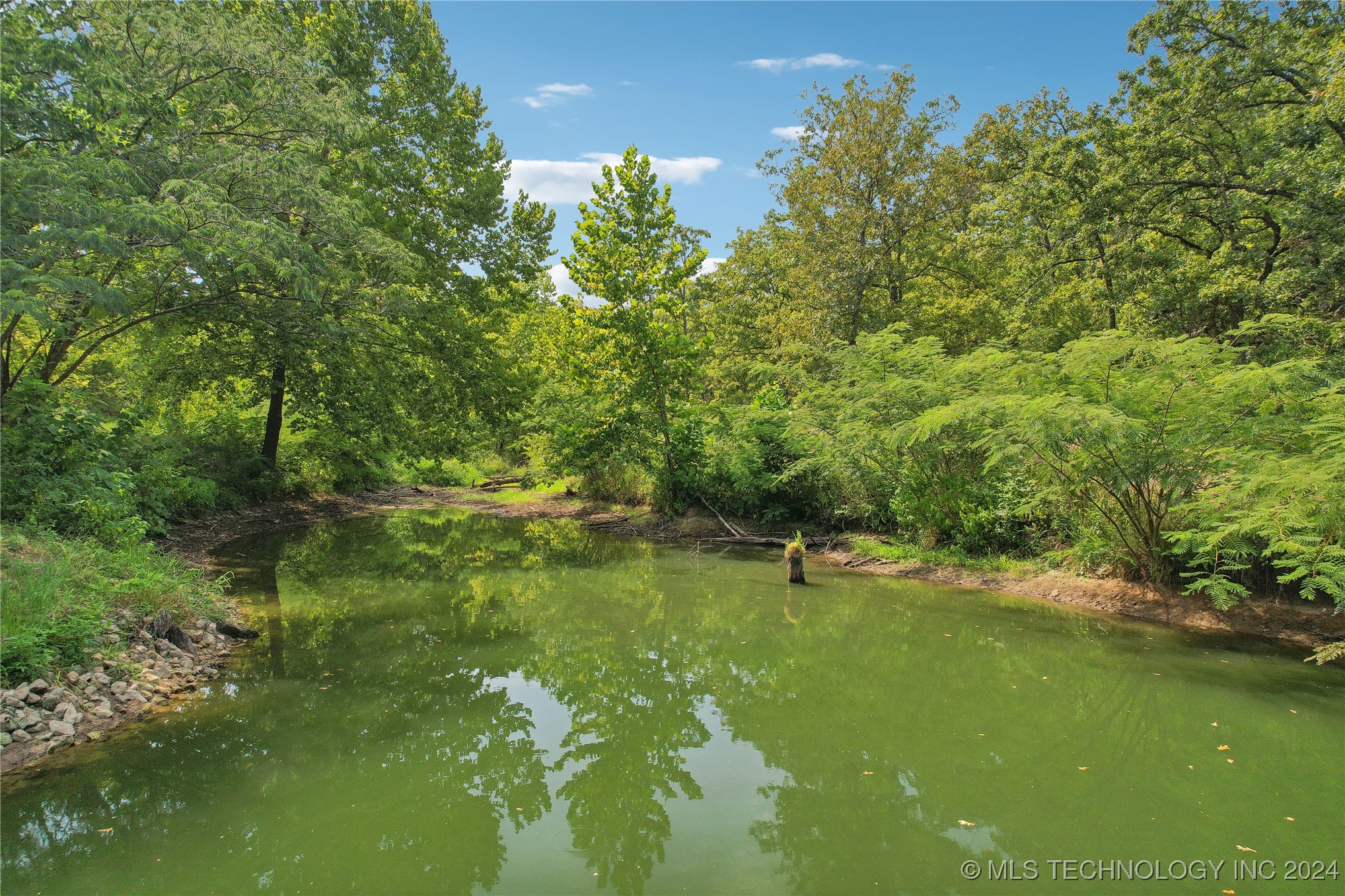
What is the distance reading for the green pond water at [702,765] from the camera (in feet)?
12.4

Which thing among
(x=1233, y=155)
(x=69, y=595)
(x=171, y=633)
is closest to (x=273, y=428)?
(x=171, y=633)

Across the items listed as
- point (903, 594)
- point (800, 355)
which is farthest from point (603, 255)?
point (903, 594)

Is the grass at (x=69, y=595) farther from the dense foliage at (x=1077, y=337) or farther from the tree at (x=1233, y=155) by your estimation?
the tree at (x=1233, y=155)

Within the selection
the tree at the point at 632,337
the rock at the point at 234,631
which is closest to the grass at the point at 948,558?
the tree at the point at 632,337

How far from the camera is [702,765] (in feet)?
16.7

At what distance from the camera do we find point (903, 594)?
1075 centimetres

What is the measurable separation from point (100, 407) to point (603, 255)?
445 inches

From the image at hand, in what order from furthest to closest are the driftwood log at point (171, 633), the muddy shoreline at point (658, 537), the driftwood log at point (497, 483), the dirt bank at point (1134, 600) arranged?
the driftwood log at point (497, 483) < the dirt bank at point (1134, 600) < the driftwood log at point (171, 633) < the muddy shoreline at point (658, 537)

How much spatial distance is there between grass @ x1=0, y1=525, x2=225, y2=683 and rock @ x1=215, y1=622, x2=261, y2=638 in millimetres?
213

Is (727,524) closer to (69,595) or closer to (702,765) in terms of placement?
(702,765)

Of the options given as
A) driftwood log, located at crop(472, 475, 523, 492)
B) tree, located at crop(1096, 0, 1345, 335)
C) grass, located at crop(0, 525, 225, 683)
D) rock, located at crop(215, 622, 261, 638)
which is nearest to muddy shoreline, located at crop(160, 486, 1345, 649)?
driftwood log, located at crop(472, 475, 523, 492)

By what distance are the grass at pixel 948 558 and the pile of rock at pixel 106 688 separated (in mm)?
10975

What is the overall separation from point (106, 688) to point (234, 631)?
212 cm

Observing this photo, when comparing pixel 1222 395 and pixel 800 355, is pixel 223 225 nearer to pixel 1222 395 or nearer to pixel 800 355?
pixel 1222 395
